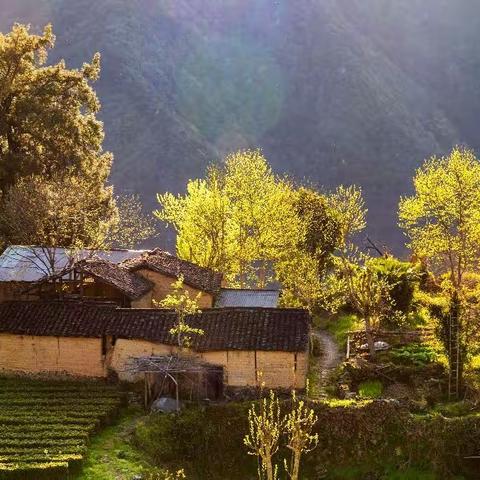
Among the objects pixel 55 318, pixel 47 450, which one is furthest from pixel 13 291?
pixel 47 450

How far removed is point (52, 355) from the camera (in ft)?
108

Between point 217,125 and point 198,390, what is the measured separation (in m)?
94.7

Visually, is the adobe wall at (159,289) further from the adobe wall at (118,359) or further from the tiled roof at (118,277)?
the adobe wall at (118,359)

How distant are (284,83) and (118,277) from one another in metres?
95.9

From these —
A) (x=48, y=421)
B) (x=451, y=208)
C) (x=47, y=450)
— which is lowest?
(x=47, y=450)

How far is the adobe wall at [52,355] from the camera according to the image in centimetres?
3281

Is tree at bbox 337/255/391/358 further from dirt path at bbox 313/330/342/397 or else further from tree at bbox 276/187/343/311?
Answer: tree at bbox 276/187/343/311

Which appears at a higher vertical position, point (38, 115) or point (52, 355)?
point (38, 115)

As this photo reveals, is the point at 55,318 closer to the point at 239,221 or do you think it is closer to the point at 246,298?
the point at 246,298

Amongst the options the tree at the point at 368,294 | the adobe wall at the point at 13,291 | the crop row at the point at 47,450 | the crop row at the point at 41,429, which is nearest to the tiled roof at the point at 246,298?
the tree at the point at 368,294

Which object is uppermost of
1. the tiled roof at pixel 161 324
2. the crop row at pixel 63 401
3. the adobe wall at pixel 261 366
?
the tiled roof at pixel 161 324

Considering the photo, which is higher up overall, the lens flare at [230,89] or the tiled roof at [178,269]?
the lens flare at [230,89]

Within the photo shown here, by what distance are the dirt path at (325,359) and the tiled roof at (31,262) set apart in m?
13.9

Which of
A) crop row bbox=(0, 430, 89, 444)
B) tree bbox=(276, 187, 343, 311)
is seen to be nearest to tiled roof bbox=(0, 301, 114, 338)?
crop row bbox=(0, 430, 89, 444)
